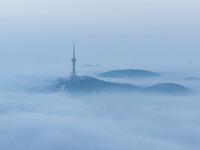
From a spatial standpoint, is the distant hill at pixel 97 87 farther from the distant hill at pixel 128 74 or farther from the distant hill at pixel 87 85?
the distant hill at pixel 128 74

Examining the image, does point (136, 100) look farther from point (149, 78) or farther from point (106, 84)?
point (149, 78)

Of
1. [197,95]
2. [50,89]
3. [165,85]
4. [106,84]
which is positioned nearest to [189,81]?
[197,95]

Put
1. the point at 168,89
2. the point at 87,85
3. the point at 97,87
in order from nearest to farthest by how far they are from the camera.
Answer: the point at 168,89 → the point at 87,85 → the point at 97,87

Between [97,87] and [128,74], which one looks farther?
[128,74]

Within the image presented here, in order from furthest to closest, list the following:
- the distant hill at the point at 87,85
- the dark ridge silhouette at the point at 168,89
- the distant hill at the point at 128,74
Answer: the distant hill at the point at 128,74, the dark ridge silhouette at the point at 168,89, the distant hill at the point at 87,85

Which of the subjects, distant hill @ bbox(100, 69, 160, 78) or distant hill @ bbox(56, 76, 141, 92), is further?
distant hill @ bbox(100, 69, 160, 78)

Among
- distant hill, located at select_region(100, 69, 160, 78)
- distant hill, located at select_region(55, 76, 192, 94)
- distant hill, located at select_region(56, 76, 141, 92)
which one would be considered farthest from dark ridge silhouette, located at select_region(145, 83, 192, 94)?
distant hill, located at select_region(100, 69, 160, 78)

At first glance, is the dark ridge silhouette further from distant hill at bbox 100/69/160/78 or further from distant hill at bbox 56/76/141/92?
distant hill at bbox 100/69/160/78

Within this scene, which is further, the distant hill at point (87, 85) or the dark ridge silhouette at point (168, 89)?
the dark ridge silhouette at point (168, 89)

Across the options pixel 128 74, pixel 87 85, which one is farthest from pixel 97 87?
pixel 128 74

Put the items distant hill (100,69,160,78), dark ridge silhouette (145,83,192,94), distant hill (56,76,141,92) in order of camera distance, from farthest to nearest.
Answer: distant hill (100,69,160,78) → dark ridge silhouette (145,83,192,94) → distant hill (56,76,141,92)

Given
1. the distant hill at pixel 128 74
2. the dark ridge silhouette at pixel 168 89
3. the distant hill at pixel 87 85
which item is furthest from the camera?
the distant hill at pixel 128 74

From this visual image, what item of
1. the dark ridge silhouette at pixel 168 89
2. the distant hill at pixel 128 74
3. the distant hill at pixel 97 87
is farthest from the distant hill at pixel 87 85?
the distant hill at pixel 128 74

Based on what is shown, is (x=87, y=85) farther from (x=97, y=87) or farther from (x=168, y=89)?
(x=168, y=89)
